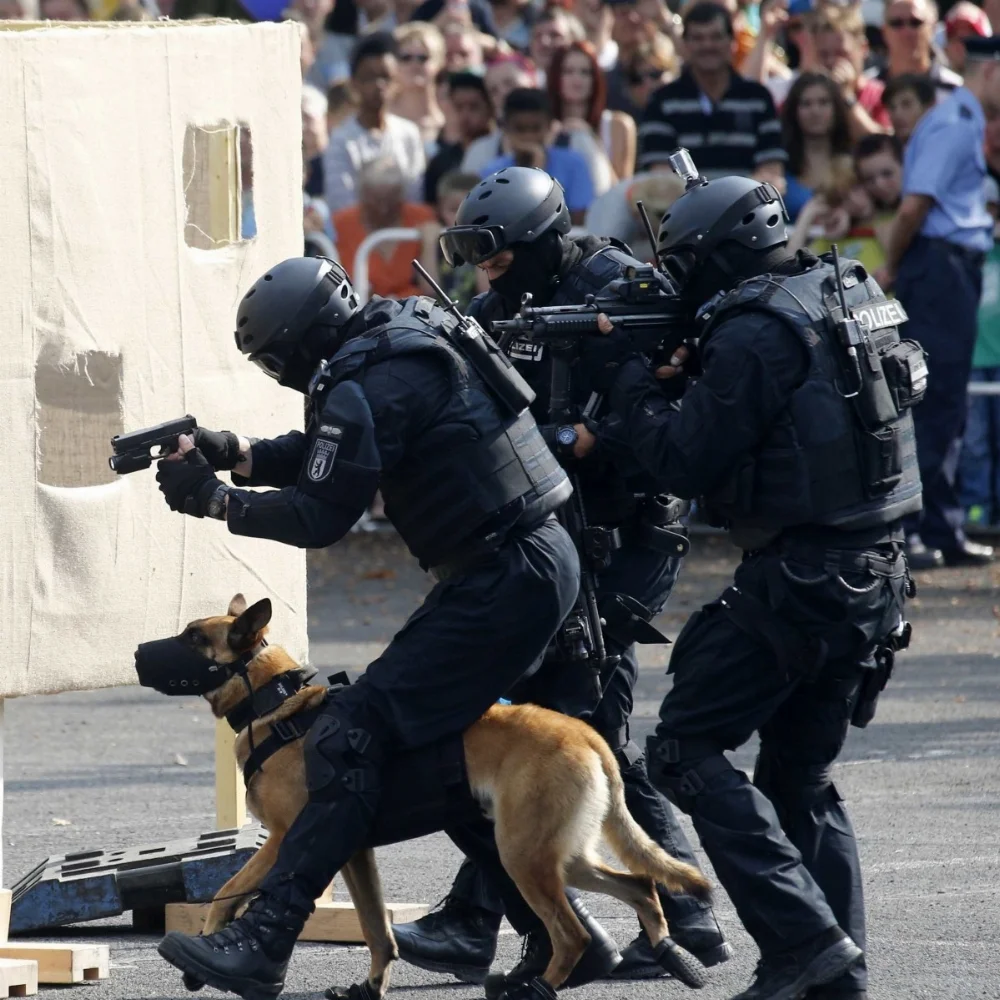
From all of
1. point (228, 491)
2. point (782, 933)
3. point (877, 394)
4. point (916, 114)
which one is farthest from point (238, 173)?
point (916, 114)

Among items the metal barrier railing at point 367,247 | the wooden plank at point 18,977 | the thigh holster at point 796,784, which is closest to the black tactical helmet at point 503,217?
the thigh holster at point 796,784

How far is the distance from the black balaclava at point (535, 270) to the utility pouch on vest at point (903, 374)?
112 cm

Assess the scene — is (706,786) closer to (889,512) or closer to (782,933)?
(782,933)

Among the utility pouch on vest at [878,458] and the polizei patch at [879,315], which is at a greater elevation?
the polizei patch at [879,315]

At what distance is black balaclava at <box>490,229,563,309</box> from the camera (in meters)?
5.85

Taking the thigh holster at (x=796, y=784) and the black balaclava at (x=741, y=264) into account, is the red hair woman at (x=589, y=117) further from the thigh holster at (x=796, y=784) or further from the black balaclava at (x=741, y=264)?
the thigh holster at (x=796, y=784)

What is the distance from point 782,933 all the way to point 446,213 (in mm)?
8482

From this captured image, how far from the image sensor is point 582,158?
1280cm

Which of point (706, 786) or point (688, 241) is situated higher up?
point (688, 241)

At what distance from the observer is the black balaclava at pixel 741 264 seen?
5285mm

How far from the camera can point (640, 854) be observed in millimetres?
5234

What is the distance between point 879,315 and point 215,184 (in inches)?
78.4

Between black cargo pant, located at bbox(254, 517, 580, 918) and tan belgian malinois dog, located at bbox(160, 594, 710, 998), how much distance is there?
138 mm

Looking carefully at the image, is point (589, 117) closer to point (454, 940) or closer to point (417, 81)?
point (417, 81)
